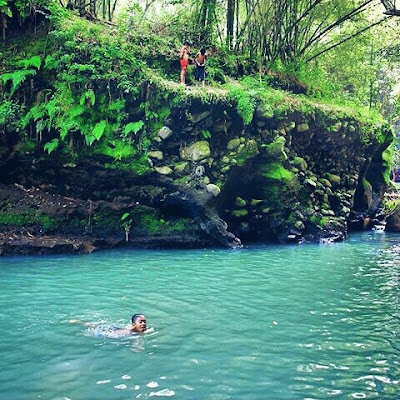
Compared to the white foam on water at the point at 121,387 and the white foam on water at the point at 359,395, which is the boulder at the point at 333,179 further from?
the white foam on water at the point at 121,387

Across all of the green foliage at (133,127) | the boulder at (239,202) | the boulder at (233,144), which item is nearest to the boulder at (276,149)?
the boulder at (233,144)

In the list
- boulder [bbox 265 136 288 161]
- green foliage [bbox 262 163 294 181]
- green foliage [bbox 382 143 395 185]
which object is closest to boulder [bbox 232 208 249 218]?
green foliage [bbox 262 163 294 181]

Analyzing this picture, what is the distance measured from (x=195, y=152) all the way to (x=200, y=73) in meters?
3.08

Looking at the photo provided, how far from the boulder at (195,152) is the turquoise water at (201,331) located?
13.4ft

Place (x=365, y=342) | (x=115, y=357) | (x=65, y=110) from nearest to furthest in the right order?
(x=115, y=357)
(x=365, y=342)
(x=65, y=110)

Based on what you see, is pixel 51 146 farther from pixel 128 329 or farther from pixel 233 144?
pixel 128 329

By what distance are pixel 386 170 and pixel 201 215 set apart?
13.4 m

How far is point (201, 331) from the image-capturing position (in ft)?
22.2

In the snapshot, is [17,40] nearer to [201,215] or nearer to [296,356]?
[201,215]

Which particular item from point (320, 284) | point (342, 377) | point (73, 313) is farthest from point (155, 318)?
point (320, 284)

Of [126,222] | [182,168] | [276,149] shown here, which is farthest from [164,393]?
[276,149]

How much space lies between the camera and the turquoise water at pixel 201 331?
5.02 metres

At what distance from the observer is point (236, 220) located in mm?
17062

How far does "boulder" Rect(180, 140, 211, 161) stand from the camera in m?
15.1
